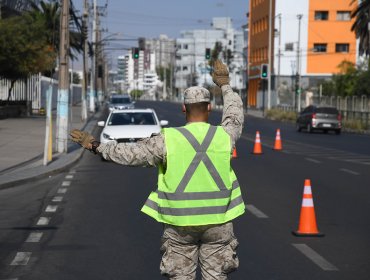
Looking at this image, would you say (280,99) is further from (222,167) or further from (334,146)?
(222,167)

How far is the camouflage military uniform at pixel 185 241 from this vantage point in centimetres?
490

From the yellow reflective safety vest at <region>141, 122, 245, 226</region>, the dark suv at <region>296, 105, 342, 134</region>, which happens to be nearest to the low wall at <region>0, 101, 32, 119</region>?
the dark suv at <region>296, 105, 342, 134</region>

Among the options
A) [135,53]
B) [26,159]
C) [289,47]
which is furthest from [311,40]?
[26,159]

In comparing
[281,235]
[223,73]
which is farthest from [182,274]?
[281,235]

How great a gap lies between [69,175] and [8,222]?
7221mm

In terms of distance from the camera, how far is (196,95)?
498 cm

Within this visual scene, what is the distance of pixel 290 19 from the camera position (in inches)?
3590

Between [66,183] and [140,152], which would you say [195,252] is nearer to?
Result: [140,152]

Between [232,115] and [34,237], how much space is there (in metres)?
5.24

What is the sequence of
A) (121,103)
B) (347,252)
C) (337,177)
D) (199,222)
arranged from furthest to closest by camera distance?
(121,103) → (337,177) → (347,252) → (199,222)

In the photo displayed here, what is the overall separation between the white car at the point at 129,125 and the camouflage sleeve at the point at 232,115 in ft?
52.0

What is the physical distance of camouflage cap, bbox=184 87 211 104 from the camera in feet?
16.3

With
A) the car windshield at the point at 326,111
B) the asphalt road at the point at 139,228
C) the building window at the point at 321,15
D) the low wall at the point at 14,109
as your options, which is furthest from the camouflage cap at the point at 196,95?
the building window at the point at 321,15

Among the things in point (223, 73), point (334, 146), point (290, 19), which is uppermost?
point (290, 19)
